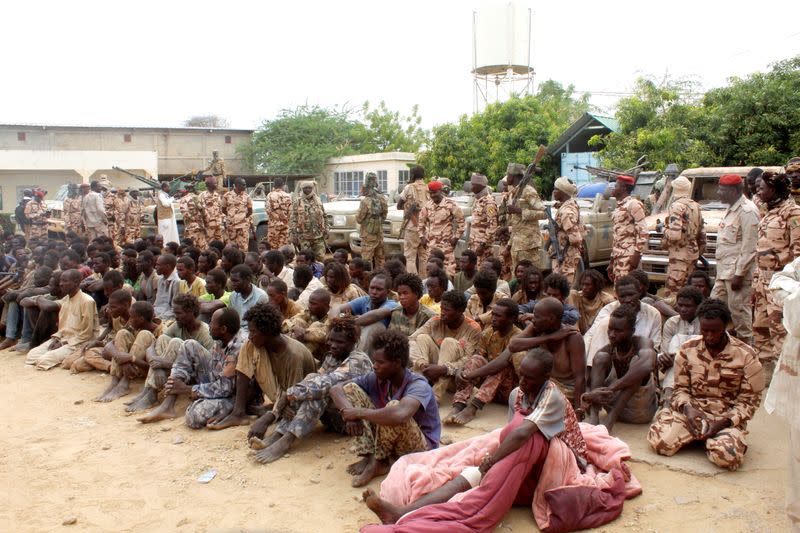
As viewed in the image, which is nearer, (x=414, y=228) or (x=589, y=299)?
(x=589, y=299)

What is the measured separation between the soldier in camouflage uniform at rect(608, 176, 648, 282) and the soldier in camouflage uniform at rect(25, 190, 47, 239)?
1353cm

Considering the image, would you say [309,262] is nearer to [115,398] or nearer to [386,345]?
[115,398]

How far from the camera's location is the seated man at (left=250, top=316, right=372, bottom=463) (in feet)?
16.2

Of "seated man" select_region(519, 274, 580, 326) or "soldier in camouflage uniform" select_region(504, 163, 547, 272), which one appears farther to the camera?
"soldier in camouflage uniform" select_region(504, 163, 547, 272)

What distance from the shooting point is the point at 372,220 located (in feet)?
38.7

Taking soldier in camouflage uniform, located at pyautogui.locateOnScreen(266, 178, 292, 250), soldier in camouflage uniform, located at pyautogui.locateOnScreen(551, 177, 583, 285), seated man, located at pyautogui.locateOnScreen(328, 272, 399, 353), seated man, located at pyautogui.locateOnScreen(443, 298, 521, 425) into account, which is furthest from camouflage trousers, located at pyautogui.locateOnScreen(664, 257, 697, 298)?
soldier in camouflage uniform, located at pyautogui.locateOnScreen(266, 178, 292, 250)

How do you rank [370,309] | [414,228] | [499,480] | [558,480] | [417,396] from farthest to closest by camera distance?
1. [414,228]
2. [370,309]
3. [417,396]
4. [558,480]
5. [499,480]

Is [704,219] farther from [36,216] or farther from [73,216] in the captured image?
[36,216]

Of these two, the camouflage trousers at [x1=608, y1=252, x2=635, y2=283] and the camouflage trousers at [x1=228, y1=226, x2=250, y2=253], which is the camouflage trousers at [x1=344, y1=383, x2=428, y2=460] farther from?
the camouflage trousers at [x1=228, y1=226, x2=250, y2=253]

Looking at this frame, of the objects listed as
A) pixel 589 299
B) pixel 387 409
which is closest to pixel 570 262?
pixel 589 299

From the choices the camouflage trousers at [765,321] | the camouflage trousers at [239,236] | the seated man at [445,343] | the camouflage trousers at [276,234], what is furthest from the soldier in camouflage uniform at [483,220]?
the camouflage trousers at [239,236]

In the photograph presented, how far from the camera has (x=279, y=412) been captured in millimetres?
5230

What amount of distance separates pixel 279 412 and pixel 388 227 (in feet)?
25.9

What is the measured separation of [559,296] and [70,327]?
17.5 ft
